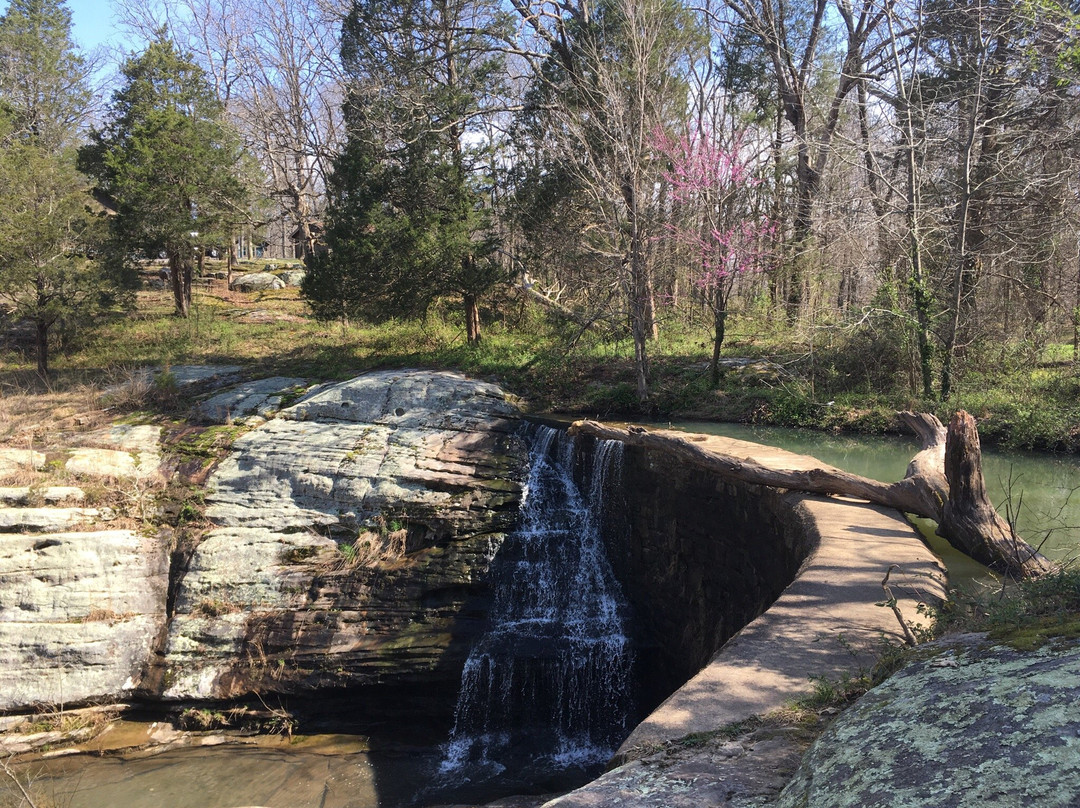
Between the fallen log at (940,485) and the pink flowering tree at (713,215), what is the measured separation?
5.99 metres

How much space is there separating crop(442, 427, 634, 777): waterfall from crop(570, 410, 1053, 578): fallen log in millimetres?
2154

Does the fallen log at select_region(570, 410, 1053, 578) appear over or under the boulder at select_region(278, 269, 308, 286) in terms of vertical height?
under

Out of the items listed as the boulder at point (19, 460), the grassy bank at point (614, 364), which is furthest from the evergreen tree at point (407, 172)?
the boulder at point (19, 460)

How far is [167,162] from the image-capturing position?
59.7ft

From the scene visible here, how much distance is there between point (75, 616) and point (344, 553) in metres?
3.24

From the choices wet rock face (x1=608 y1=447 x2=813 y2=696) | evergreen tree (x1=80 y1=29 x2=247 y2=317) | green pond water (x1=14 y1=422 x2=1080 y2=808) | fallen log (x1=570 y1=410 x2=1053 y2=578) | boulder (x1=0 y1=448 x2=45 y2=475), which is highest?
evergreen tree (x1=80 y1=29 x2=247 y2=317)

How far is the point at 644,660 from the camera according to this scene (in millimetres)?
8398

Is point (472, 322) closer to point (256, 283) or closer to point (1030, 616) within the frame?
point (256, 283)

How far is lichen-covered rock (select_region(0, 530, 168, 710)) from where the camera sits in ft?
26.6

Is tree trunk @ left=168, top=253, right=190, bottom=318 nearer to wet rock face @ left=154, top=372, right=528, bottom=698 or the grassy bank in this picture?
the grassy bank

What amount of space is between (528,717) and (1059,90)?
43.3 ft

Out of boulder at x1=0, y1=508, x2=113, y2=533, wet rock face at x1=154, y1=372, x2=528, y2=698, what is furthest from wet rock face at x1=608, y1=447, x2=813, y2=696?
boulder at x1=0, y1=508, x2=113, y2=533

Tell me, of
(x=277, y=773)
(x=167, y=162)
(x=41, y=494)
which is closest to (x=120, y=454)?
(x=41, y=494)

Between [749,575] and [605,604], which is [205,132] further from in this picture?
[749,575]
